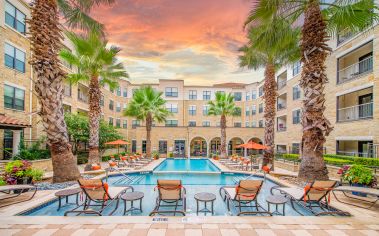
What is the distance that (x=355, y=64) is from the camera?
14758 millimetres

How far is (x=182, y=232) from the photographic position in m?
4.41

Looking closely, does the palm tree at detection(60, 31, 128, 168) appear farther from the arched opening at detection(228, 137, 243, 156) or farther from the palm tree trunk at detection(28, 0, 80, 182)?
the arched opening at detection(228, 137, 243, 156)

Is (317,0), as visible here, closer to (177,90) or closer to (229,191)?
(229,191)

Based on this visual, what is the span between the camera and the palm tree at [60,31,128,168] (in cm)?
1270

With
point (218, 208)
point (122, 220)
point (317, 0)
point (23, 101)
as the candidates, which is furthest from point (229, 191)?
point (23, 101)

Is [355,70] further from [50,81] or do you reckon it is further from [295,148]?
[50,81]

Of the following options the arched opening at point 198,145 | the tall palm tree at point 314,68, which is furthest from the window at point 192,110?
the tall palm tree at point 314,68

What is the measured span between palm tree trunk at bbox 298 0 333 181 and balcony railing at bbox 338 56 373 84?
8.01m

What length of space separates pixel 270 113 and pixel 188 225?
11.8 m

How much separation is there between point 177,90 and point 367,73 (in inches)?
1075

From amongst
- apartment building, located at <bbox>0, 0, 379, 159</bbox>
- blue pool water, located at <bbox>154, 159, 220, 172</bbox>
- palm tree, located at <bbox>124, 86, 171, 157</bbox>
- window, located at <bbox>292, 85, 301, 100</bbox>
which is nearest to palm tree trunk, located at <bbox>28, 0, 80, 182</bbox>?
apartment building, located at <bbox>0, 0, 379, 159</bbox>

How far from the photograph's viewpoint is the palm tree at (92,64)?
1270cm

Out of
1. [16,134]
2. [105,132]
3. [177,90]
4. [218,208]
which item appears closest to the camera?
[218,208]

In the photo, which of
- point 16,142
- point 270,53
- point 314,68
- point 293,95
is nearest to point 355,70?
point 293,95
